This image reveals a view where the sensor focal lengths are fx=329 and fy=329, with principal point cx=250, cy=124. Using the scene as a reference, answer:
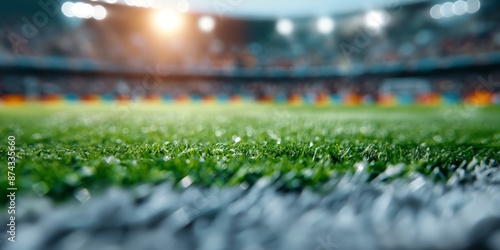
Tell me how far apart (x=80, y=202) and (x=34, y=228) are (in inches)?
6.8

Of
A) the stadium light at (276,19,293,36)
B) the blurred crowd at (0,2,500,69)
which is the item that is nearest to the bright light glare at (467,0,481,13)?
the blurred crowd at (0,2,500,69)

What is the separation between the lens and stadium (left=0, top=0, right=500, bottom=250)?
797 millimetres

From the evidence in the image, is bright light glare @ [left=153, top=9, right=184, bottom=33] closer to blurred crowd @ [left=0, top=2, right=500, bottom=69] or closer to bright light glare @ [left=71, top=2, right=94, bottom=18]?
blurred crowd @ [left=0, top=2, right=500, bottom=69]

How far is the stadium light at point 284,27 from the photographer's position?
37781mm

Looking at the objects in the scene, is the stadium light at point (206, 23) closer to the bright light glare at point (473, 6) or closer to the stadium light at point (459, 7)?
the stadium light at point (459, 7)

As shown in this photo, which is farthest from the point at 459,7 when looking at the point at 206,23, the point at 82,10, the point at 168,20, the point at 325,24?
the point at 82,10

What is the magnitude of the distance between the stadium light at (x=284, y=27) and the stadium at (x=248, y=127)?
0.18 meters

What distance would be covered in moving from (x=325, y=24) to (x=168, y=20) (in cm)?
1730

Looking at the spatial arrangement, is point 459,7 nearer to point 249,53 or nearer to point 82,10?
point 249,53

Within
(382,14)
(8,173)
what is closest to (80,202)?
(8,173)

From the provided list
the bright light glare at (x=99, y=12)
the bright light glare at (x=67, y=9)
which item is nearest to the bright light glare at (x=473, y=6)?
the bright light glare at (x=99, y=12)

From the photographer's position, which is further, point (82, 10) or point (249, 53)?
point (249, 53)

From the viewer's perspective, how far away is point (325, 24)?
121ft

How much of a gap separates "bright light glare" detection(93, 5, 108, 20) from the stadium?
0.53ft
